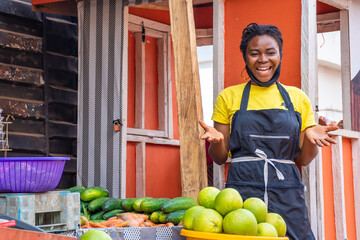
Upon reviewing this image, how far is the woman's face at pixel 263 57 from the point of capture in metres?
4.03

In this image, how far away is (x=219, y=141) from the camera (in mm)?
3756

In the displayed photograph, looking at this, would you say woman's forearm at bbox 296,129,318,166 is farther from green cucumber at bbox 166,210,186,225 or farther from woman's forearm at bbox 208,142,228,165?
green cucumber at bbox 166,210,186,225

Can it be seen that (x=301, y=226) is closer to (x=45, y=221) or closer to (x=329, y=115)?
(x=45, y=221)

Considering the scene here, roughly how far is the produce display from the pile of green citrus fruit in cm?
106

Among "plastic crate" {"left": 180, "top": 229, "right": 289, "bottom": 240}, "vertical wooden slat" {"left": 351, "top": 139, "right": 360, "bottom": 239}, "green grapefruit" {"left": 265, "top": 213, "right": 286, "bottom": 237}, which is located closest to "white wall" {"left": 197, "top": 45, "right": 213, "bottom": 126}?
"vertical wooden slat" {"left": 351, "top": 139, "right": 360, "bottom": 239}

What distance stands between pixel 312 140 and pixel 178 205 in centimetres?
141

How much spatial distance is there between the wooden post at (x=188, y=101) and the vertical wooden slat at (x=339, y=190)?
1.65 meters

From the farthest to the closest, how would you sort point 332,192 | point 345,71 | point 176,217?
point 345,71 → point 332,192 → point 176,217

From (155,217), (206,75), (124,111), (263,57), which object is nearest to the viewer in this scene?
(263,57)

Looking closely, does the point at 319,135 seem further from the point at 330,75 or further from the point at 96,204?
the point at 330,75

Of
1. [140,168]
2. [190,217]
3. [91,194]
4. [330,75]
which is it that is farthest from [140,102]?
[330,75]

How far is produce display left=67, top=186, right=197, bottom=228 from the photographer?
4340 millimetres

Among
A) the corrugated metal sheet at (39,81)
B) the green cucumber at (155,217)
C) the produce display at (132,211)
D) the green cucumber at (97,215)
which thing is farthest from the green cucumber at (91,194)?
the corrugated metal sheet at (39,81)

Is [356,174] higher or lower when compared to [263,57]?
lower
